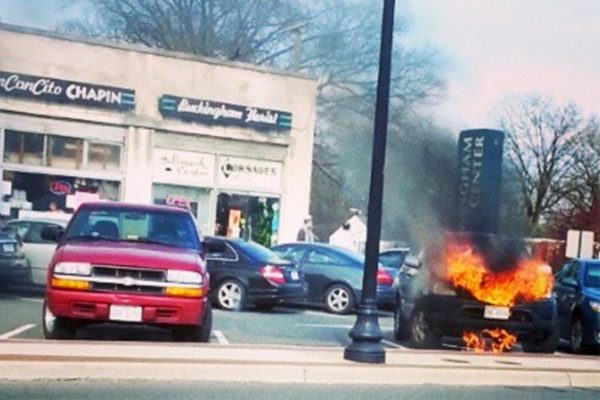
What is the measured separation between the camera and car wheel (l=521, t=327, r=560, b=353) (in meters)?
12.3

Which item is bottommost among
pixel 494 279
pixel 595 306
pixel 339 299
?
pixel 339 299

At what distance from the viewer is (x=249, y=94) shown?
2166 cm

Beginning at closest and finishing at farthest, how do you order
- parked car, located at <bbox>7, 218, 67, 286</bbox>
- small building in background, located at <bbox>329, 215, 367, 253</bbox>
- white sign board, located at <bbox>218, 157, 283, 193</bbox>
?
1. parked car, located at <bbox>7, 218, 67, 286</bbox>
2. small building in background, located at <bbox>329, 215, 367, 253</bbox>
3. white sign board, located at <bbox>218, 157, 283, 193</bbox>

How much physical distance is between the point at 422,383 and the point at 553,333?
3.13m

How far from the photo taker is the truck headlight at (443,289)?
12.1 m

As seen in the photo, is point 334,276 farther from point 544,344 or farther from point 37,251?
point 544,344

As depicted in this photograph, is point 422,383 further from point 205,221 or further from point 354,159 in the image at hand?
point 205,221

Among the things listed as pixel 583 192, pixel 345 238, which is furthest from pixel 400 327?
pixel 583 192

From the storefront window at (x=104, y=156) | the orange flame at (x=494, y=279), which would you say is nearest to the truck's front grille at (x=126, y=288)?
the orange flame at (x=494, y=279)

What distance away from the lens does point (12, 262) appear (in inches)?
596

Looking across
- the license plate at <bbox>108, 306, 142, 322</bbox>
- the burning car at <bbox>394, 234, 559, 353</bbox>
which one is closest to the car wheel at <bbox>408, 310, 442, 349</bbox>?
the burning car at <bbox>394, 234, 559, 353</bbox>

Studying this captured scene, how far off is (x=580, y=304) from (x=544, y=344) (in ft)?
5.85

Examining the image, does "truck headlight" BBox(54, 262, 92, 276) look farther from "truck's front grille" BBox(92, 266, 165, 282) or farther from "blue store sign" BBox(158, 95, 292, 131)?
"blue store sign" BBox(158, 95, 292, 131)

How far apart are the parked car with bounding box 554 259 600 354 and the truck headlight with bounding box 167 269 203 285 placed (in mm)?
6189
